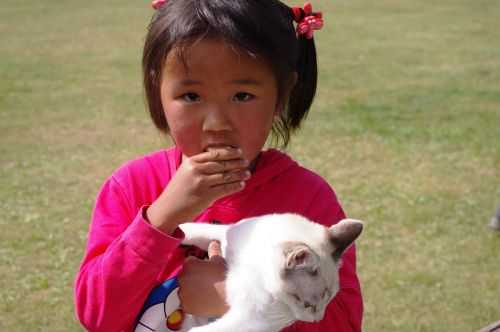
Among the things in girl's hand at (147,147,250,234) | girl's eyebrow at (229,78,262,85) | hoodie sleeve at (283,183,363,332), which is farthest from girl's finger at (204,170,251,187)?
hoodie sleeve at (283,183,363,332)

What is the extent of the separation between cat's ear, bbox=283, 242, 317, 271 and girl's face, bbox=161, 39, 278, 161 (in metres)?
0.32

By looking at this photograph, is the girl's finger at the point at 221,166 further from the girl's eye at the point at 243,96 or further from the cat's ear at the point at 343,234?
the cat's ear at the point at 343,234

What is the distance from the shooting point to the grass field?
3.84 meters

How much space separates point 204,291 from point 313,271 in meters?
0.29

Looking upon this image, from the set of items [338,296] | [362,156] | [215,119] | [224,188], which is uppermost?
[215,119]

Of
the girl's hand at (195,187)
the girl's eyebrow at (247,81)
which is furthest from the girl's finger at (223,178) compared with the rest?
the girl's eyebrow at (247,81)

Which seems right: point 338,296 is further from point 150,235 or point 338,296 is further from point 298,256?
point 150,235

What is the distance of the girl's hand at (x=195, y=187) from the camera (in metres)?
1.47

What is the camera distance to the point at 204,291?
158 centimetres

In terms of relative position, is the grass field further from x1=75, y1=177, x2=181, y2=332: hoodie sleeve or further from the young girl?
x1=75, y1=177, x2=181, y2=332: hoodie sleeve

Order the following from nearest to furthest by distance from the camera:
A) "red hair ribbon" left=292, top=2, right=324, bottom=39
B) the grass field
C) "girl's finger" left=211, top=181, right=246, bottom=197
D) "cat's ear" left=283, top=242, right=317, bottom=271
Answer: "cat's ear" left=283, top=242, right=317, bottom=271 → "girl's finger" left=211, top=181, right=246, bottom=197 → "red hair ribbon" left=292, top=2, right=324, bottom=39 → the grass field

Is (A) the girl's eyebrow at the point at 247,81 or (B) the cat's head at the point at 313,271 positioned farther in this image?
(A) the girl's eyebrow at the point at 247,81

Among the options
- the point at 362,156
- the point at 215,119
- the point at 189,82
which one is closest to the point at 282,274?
the point at 215,119

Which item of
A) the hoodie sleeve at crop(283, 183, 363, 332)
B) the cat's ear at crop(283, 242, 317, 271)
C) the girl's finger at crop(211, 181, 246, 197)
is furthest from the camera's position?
the hoodie sleeve at crop(283, 183, 363, 332)
